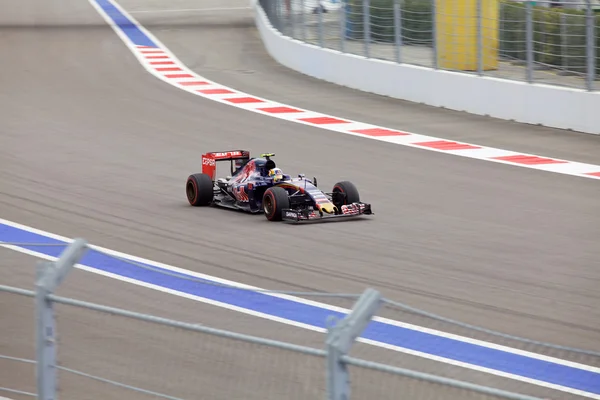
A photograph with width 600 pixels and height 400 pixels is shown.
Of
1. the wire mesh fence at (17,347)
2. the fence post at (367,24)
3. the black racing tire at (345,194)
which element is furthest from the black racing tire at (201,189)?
the fence post at (367,24)

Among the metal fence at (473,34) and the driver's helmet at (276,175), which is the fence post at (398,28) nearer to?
the metal fence at (473,34)

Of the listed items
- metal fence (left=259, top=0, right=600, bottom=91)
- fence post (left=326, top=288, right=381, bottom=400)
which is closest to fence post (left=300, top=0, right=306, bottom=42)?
metal fence (left=259, top=0, right=600, bottom=91)

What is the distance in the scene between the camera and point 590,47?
49.0 ft

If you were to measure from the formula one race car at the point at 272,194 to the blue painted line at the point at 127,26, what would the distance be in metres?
16.2

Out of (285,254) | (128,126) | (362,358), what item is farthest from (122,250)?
(128,126)

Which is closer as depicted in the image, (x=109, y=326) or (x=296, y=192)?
(x=109, y=326)

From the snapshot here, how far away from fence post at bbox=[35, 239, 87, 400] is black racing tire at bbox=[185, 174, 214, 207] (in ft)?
21.9

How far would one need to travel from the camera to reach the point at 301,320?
6809mm

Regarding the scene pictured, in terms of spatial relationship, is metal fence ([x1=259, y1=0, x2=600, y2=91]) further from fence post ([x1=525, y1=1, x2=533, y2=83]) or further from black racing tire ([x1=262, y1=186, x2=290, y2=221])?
black racing tire ([x1=262, y1=186, x2=290, y2=221])

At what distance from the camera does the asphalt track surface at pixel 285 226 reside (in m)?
5.56

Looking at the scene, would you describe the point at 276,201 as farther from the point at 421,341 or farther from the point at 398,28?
the point at 398,28

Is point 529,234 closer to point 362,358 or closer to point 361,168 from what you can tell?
point 361,168

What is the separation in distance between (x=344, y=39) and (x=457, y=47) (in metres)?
3.47

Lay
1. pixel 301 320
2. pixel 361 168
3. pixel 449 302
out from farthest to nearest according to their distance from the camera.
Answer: pixel 361 168
pixel 449 302
pixel 301 320
